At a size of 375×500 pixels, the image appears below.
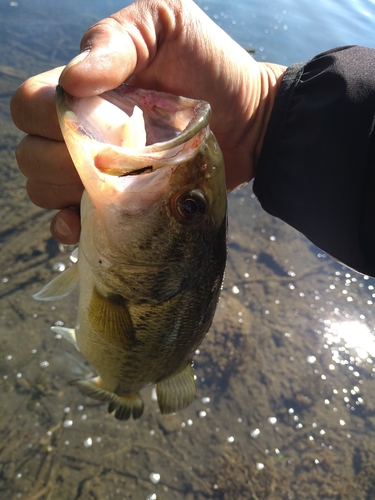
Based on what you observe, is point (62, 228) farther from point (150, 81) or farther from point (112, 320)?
point (150, 81)

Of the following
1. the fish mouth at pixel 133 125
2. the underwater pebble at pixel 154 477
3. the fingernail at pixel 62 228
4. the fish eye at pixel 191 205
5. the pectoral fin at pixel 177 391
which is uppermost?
the fish mouth at pixel 133 125

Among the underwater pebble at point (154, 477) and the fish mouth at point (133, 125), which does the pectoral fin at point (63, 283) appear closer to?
the fish mouth at point (133, 125)

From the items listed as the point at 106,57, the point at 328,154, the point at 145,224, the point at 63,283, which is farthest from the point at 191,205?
the point at 328,154

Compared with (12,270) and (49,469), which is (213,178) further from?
(12,270)

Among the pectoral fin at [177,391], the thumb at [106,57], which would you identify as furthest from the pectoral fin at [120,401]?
the thumb at [106,57]

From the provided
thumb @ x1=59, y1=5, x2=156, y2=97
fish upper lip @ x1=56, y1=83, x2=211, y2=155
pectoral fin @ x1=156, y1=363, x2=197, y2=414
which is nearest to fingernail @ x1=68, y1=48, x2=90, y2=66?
thumb @ x1=59, y1=5, x2=156, y2=97

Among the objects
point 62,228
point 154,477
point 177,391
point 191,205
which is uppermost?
point 191,205

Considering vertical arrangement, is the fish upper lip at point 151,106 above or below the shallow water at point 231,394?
above
